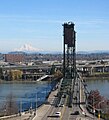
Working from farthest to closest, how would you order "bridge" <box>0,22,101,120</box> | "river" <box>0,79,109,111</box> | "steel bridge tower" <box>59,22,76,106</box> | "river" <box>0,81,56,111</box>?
"steel bridge tower" <box>59,22,76,106</box> → "river" <box>0,79,109,111</box> → "river" <box>0,81,56,111</box> → "bridge" <box>0,22,101,120</box>

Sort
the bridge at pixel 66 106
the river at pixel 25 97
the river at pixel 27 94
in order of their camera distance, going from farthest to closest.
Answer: the river at pixel 27 94 < the river at pixel 25 97 < the bridge at pixel 66 106

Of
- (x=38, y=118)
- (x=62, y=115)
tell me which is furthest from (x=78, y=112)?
(x=38, y=118)

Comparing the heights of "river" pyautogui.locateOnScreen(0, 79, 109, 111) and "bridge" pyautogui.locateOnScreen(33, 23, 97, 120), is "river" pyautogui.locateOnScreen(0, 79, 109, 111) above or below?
below

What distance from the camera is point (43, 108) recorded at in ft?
40.1

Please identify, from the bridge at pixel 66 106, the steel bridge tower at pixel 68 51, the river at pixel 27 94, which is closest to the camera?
the bridge at pixel 66 106

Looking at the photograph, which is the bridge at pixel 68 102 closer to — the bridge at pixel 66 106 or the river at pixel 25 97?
the bridge at pixel 66 106

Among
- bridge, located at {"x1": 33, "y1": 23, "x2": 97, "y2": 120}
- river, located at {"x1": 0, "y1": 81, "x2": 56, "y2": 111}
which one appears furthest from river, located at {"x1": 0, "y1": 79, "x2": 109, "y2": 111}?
bridge, located at {"x1": 33, "y1": 23, "x2": 97, "y2": 120}

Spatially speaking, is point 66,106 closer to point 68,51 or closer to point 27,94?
point 27,94

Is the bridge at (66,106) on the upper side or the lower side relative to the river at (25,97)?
upper

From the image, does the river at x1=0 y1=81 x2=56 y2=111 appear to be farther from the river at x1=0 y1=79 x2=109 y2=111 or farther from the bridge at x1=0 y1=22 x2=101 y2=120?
the bridge at x1=0 y1=22 x2=101 y2=120

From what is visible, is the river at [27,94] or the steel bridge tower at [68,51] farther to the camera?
the steel bridge tower at [68,51]

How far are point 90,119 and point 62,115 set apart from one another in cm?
118

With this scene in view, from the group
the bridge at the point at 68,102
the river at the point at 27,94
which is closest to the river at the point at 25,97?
the river at the point at 27,94

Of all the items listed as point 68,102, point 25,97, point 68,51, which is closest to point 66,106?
point 68,102
